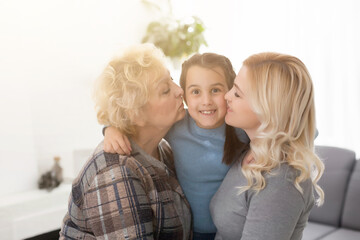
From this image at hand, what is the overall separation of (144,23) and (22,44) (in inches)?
65.3

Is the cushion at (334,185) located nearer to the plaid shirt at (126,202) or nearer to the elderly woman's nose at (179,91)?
the elderly woman's nose at (179,91)

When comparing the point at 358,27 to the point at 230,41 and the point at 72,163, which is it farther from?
the point at 72,163

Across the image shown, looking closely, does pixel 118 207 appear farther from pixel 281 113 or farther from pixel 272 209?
pixel 281 113

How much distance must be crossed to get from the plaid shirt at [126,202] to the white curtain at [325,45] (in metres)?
2.63

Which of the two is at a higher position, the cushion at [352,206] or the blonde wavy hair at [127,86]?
the blonde wavy hair at [127,86]

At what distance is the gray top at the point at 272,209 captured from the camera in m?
1.20

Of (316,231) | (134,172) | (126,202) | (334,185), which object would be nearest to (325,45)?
(334,185)

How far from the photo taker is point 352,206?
2.96 meters

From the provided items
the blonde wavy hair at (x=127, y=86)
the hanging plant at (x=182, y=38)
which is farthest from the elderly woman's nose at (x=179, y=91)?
the hanging plant at (x=182, y=38)

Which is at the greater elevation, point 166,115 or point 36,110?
point 166,115

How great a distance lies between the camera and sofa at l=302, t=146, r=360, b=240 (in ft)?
9.62

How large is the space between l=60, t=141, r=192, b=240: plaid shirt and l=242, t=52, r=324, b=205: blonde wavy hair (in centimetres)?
39

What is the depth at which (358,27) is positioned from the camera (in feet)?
Answer: 11.7

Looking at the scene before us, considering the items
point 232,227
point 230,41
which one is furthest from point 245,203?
point 230,41
